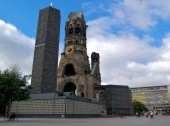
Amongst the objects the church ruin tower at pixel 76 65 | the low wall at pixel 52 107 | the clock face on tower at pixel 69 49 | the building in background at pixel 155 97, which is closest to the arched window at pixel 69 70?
the church ruin tower at pixel 76 65

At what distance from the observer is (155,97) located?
185m

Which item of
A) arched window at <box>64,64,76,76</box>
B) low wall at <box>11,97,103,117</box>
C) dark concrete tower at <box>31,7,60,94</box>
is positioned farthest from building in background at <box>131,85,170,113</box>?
low wall at <box>11,97,103,117</box>

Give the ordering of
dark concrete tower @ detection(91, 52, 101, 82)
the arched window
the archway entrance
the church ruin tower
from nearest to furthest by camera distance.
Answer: the church ruin tower → the archway entrance → the arched window → dark concrete tower @ detection(91, 52, 101, 82)

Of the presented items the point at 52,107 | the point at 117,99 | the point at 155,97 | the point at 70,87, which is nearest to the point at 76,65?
the point at 70,87

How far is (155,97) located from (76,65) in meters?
109

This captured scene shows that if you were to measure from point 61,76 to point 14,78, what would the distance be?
176ft

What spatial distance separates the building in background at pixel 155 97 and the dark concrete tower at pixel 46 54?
A: 122045mm

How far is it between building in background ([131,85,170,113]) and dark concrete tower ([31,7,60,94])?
122 meters

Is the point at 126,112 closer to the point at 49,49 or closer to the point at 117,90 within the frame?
the point at 117,90

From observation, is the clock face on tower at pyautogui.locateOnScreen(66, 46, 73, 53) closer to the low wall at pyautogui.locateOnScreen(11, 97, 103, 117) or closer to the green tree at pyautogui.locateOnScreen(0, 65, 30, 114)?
the low wall at pyautogui.locateOnScreen(11, 97, 103, 117)

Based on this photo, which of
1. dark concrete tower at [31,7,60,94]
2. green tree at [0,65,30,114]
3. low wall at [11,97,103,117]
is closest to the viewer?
green tree at [0,65,30,114]

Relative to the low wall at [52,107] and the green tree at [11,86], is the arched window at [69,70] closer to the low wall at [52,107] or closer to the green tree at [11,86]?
the low wall at [52,107]

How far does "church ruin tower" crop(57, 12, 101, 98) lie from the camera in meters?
89.6

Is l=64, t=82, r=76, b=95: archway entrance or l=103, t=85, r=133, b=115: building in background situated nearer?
l=64, t=82, r=76, b=95: archway entrance
